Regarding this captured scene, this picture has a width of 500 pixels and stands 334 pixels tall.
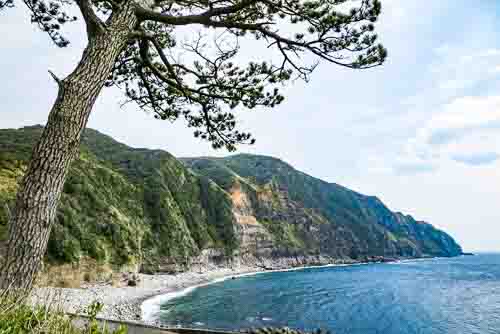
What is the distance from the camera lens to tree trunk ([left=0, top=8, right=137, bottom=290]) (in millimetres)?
3029

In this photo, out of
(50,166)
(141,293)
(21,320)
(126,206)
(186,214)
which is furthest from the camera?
(186,214)

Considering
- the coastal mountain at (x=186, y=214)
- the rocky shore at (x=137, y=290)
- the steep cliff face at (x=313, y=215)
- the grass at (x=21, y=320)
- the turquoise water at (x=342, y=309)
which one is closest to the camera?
the grass at (x=21, y=320)

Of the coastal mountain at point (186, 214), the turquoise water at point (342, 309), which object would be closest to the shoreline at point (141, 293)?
the turquoise water at point (342, 309)

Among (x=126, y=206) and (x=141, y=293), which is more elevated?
(x=126, y=206)

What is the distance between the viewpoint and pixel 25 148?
37188mm

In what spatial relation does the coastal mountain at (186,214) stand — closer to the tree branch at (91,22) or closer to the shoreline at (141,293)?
the tree branch at (91,22)

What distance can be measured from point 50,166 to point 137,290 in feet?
118

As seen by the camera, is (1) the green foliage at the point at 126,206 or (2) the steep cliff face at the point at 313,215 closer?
(1) the green foliage at the point at 126,206

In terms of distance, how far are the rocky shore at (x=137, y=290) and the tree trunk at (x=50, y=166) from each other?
464 mm

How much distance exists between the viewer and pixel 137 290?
35.3 metres

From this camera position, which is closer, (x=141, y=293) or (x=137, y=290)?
(x=141, y=293)

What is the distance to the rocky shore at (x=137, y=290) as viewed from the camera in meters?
12.0

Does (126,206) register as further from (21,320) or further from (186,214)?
(21,320)

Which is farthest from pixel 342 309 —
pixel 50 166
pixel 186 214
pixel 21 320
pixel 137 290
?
pixel 186 214
